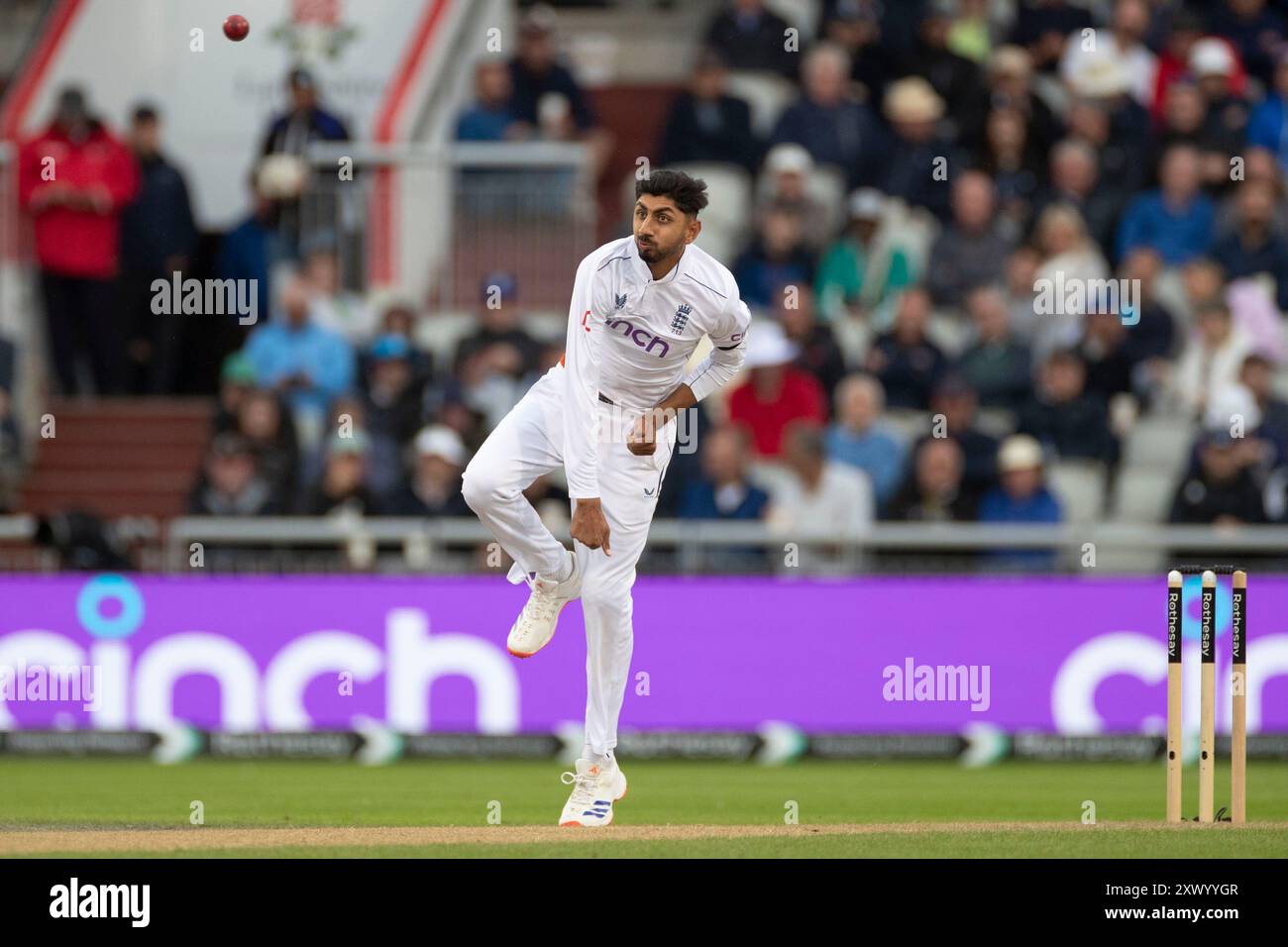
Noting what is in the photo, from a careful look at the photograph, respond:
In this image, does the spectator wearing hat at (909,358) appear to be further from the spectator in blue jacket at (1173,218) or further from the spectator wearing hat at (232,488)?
the spectator wearing hat at (232,488)

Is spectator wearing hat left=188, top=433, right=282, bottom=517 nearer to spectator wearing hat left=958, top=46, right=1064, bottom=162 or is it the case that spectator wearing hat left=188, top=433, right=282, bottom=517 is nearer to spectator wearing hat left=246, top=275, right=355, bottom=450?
spectator wearing hat left=246, top=275, right=355, bottom=450

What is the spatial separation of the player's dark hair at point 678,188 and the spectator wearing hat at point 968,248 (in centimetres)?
932

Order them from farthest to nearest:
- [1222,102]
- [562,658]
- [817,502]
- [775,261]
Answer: [1222,102], [775,261], [817,502], [562,658]

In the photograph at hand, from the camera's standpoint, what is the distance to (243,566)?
1886 cm


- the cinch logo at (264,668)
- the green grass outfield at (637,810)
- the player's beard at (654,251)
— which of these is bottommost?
the green grass outfield at (637,810)

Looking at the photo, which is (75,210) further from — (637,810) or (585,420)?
(585,420)

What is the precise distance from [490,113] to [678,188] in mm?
10594

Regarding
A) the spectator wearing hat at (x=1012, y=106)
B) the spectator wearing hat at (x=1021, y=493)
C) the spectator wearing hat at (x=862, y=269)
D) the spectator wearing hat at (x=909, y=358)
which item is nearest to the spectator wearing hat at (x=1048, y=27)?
the spectator wearing hat at (x=1012, y=106)

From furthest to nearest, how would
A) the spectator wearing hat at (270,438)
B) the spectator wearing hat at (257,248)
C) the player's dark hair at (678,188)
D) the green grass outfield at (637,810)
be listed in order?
1. the spectator wearing hat at (257,248)
2. the spectator wearing hat at (270,438)
3. the player's dark hair at (678,188)
4. the green grass outfield at (637,810)

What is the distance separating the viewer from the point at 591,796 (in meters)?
12.8

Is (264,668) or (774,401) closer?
(264,668)

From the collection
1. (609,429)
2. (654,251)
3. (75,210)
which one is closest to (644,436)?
(609,429)

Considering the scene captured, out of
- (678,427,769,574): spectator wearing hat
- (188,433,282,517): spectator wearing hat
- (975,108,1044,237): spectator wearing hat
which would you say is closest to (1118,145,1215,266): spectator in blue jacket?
(975,108,1044,237): spectator wearing hat

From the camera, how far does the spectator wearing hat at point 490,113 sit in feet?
73.5
